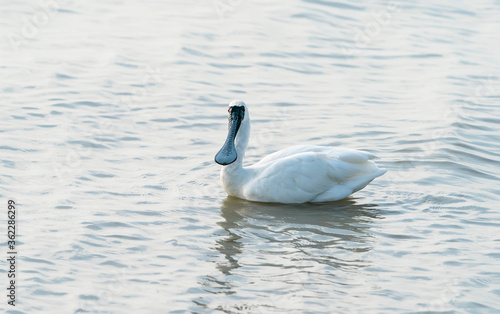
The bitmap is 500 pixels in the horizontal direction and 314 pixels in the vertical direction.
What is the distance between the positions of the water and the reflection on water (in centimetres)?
3

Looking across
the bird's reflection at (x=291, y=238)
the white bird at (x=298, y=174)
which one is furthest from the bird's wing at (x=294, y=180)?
the bird's reflection at (x=291, y=238)

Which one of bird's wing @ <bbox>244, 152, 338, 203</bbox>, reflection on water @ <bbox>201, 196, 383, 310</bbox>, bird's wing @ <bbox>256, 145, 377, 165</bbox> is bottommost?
reflection on water @ <bbox>201, 196, 383, 310</bbox>

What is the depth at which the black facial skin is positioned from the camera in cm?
1038

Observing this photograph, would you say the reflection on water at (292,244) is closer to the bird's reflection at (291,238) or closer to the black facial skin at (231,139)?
the bird's reflection at (291,238)

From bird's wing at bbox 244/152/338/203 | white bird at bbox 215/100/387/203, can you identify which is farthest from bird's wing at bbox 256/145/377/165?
bird's wing at bbox 244/152/338/203

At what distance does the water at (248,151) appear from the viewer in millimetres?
7812

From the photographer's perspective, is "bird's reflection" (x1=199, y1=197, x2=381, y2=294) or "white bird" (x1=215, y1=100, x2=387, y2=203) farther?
"white bird" (x1=215, y1=100, x2=387, y2=203)

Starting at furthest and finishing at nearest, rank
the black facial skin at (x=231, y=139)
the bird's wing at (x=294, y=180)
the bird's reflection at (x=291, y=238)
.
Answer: the black facial skin at (x=231, y=139) → the bird's wing at (x=294, y=180) → the bird's reflection at (x=291, y=238)

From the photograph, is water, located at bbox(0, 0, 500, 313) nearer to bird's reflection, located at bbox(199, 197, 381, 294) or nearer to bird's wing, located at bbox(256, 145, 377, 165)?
bird's reflection, located at bbox(199, 197, 381, 294)

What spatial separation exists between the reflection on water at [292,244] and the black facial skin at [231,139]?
0.50 meters

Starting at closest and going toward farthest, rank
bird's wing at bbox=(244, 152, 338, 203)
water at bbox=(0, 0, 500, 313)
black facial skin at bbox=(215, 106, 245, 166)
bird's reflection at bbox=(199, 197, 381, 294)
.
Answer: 1. water at bbox=(0, 0, 500, 313)
2. bird's reflection at bbox=(199, 197, 381, 294)
3. bird's wing at bbox=(244, 152, 338, 203)
4. black facial skin at bbox=(215, 106, 245, 166)

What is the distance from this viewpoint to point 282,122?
1351 cm

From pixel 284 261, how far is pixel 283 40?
10.6m

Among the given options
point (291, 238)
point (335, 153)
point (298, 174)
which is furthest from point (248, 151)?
point (291, 238)
